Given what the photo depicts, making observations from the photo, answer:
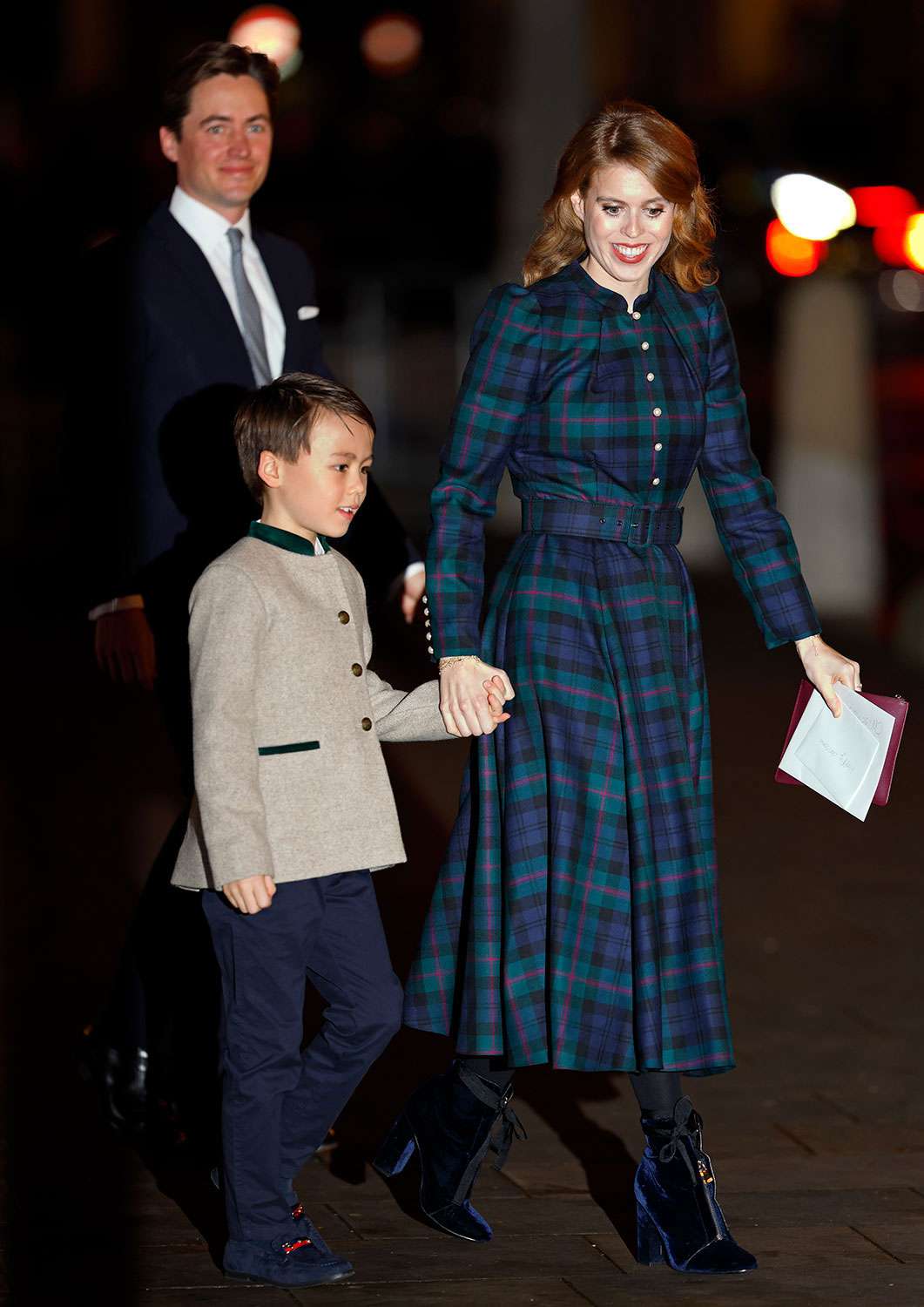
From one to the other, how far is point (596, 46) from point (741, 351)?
20.8m

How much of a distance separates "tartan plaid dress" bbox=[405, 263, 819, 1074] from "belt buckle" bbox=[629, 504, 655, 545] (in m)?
0.01

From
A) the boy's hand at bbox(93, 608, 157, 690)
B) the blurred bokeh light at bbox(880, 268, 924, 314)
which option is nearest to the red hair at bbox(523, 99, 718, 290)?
the boy's hand at bbox(93, 608, 157, 690)

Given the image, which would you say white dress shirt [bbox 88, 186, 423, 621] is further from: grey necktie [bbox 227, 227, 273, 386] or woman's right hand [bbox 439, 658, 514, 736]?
woman's right hand [bbox 439, 658, 514, 736]

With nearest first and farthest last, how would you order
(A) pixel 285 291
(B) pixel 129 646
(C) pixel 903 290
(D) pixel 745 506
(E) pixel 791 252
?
(D) pixel 745 506 < (B) pixel 129 646 < (A) pixel 285 291 < (C) pixel 903 290 < (E) pixel 791 252

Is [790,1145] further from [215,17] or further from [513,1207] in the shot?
[215,17]

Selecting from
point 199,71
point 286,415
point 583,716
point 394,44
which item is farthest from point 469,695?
point 394,44

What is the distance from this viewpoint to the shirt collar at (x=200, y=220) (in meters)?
4.95

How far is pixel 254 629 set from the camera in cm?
396

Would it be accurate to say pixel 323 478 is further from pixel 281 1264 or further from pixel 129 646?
pixel 281 1264

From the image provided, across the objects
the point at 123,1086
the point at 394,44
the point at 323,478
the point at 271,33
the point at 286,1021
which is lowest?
the point at 123,1086

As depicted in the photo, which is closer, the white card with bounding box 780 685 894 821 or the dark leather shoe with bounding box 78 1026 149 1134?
the white card with bounding box 780 685 894 821

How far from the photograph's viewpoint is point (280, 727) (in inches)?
158

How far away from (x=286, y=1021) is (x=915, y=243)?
18.6m

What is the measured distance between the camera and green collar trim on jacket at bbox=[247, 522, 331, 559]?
13.4 feet
